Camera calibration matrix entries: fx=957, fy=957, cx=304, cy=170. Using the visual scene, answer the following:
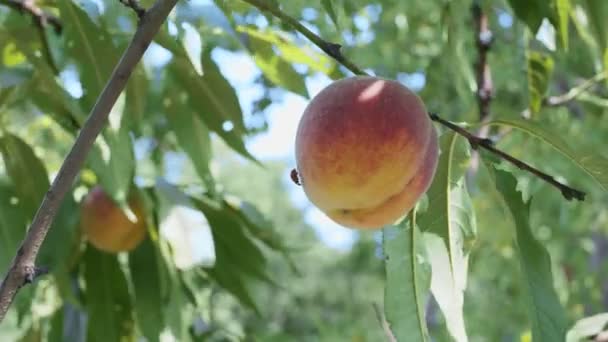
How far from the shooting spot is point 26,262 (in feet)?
2.88

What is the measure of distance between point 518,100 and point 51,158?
236 cm

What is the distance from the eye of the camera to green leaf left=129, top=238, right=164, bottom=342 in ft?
5.91

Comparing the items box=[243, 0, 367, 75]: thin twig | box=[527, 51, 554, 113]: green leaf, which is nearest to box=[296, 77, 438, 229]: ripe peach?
box=[243, 0, 367, 75]: thin twig

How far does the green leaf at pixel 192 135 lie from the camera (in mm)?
1839

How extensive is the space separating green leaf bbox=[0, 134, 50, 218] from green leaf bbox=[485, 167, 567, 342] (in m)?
0.88

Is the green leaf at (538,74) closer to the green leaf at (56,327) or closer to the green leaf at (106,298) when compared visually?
the green leaf at (106,298)

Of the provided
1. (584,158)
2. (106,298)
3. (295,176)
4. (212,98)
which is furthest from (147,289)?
(584,158)

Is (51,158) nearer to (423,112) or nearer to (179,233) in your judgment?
(179,233)

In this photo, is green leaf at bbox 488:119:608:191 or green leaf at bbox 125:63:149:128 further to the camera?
green leaf at bbox 125:63:149:128

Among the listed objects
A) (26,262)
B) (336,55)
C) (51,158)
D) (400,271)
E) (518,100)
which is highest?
(336,55)

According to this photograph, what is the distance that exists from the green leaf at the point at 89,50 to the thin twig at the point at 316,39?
466 mm

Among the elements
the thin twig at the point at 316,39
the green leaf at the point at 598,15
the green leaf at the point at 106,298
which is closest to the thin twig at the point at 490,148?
the thin twig at the point at 316,39

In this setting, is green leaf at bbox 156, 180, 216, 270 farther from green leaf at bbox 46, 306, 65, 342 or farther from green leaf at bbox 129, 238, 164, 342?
green leaf at bbox 46, 306, 65, 342

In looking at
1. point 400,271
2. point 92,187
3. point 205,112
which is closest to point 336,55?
point 400,271
